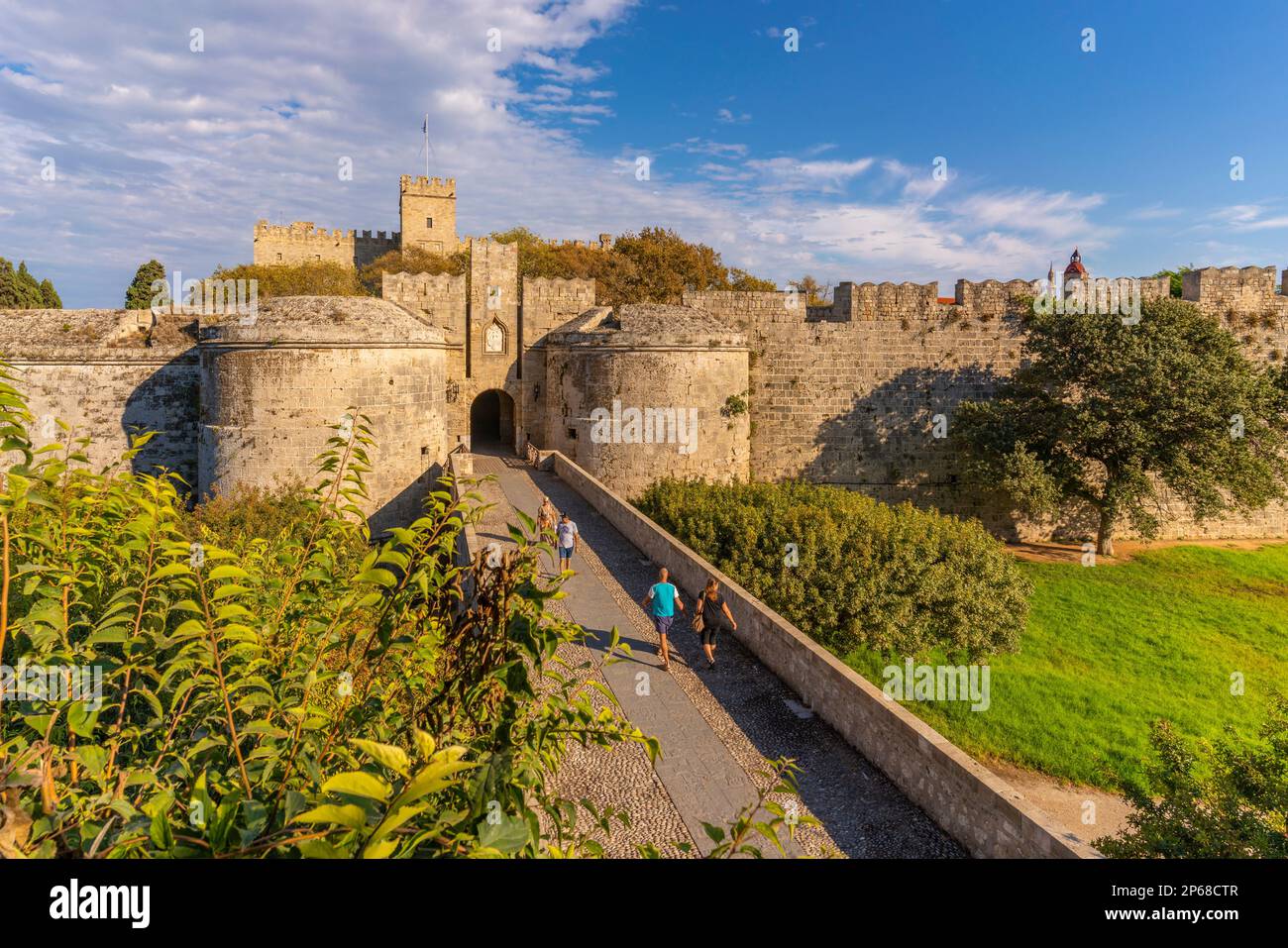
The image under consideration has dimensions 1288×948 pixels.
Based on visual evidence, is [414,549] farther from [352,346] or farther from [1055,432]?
[1055,432]

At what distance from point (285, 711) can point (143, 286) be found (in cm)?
4461

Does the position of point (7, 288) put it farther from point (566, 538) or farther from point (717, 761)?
point (717, 761)

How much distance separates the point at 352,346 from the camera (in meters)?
17.9

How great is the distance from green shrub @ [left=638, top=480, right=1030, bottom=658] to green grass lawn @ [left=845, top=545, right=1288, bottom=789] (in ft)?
2.63

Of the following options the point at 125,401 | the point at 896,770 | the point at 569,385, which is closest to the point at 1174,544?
the point at 569,385

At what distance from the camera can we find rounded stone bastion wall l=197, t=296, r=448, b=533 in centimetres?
1748

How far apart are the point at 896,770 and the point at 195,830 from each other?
221 inches

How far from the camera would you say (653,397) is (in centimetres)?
1894

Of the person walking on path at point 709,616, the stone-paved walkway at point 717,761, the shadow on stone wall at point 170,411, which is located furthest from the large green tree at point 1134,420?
the shadow on stone wall at point 170,411

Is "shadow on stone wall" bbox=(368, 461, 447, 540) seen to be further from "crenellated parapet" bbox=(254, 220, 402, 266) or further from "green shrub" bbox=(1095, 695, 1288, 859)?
"crenellated parapet" bbox=(254, 220, 402, 266)

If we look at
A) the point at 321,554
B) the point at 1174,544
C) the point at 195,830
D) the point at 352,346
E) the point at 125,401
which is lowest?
the point at 1174,544

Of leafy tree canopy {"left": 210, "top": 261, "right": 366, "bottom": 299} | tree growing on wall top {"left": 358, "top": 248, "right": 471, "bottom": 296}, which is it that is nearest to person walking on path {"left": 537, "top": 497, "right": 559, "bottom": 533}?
leafy tree canopy {"left": 210, "top": 261, "right": 366, "bottom": 299}
